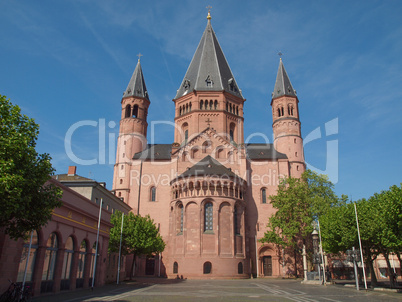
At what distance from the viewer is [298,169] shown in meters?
55.7

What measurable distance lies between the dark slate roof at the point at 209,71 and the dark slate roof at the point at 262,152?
10240 mm

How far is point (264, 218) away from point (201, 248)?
1390cm

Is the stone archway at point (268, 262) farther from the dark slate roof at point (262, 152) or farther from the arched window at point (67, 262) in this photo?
the arched window at point (67, 262)

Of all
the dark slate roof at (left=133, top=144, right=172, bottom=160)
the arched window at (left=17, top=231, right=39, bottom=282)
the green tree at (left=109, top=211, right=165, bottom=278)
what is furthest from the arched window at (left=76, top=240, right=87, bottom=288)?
the dark slate roof at (left=133, top=144, right=172, bottom=160)

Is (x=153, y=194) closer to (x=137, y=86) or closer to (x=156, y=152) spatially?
(x=156, y=152)

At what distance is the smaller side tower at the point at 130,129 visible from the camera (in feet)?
185

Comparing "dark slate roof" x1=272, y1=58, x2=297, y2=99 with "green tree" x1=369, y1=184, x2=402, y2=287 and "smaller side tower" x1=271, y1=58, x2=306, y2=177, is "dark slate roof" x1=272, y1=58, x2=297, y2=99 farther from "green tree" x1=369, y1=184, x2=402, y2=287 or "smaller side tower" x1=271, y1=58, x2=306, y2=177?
"green tree" x1=369, y1=184, x2=402, y2=287

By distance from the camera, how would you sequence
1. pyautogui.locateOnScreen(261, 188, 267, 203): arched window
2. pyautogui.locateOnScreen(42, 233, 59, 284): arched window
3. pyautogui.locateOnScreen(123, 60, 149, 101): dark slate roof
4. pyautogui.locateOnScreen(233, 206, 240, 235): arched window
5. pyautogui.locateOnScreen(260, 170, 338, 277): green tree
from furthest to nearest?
1. pyautogui.locateOnScreen(123, 60, 149, 101): dark slate roof
2. pyautogui.locateOnScreen(261, 188, 267, 203): arched window
3. pyautogui.locateOnScreen(233, 206, 240, 235): arched window
4. pyautogui.locateOnScreen(260, 170, 338, 277): green tree
5. pyautogui.locateOnScreen(42, 233, 59, 284): arched window

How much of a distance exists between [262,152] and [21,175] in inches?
1927

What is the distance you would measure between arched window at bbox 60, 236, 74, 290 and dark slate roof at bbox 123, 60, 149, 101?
136 ft

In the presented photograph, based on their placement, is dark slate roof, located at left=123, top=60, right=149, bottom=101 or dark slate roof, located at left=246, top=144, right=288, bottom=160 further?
dark slate roof, located at left=123, top=60, right=149, bottom=101

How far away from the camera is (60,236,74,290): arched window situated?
22709 mm

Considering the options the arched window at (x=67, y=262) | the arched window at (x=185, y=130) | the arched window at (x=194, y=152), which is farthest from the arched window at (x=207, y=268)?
the arched window at (x=185, y=130)

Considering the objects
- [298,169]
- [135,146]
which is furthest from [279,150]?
[135,146]
